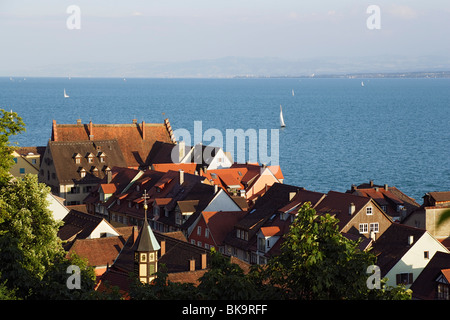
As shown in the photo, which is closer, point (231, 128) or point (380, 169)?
point (380, 169)

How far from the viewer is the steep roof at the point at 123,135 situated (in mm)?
91562

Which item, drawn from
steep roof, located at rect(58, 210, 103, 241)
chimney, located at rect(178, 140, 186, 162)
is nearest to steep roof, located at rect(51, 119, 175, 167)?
chimney, located at rect(178, 140, 186, 162)

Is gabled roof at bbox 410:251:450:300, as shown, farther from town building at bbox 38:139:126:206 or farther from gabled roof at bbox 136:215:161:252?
town building at bbox 38:139:126:206

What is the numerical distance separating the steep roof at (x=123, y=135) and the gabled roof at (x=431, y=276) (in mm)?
50946

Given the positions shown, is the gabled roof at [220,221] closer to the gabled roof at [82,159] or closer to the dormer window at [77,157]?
the gabled roof at [82,159]

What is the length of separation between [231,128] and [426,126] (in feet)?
146

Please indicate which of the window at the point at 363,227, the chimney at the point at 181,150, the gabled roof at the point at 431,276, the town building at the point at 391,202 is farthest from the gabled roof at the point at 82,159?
the gabled roof at the point at 431,276

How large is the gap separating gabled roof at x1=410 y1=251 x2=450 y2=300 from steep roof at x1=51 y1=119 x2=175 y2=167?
2006 inches

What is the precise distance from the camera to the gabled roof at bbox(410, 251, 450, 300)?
41344mm

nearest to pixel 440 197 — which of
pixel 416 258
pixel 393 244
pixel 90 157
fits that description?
pixel 393 244

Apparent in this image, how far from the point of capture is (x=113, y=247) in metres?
48.1

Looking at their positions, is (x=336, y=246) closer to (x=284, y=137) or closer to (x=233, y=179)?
(x=233, y=179)

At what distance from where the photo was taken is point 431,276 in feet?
140
